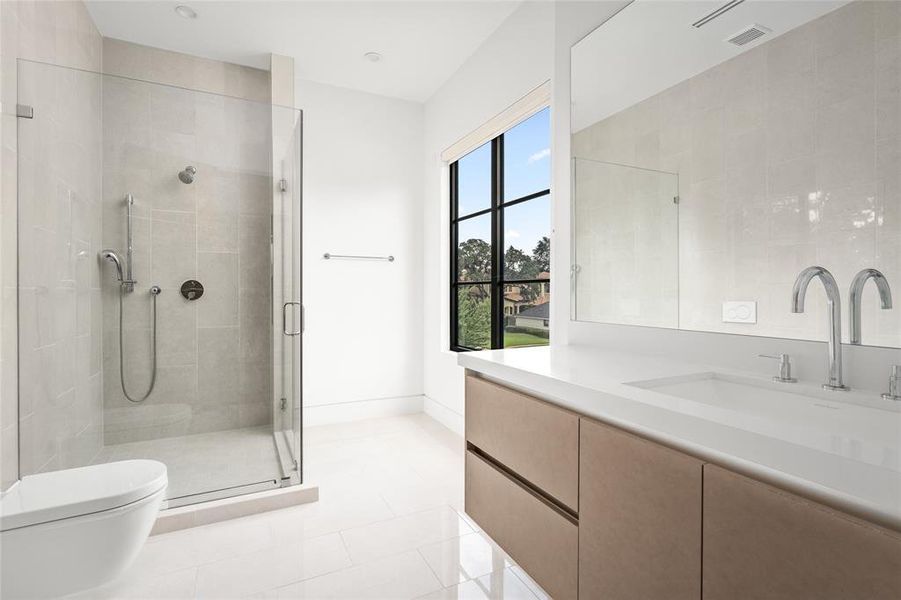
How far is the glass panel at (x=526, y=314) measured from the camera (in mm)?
2662

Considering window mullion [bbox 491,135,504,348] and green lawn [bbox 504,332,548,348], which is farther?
window mullion [bbox 491,135,504,348]

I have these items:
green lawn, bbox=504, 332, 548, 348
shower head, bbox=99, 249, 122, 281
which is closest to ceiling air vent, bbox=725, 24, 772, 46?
green lawn, bbox=504, 332, 548, 348

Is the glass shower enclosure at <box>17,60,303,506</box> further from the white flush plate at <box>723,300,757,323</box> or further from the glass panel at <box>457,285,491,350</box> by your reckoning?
the white flush plate at <box>723,300,757,323</box>

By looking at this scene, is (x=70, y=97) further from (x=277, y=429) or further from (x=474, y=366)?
(x=474, y=366)

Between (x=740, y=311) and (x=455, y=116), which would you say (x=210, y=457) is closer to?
(x=740, y=311)

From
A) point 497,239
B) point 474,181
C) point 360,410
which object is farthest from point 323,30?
point 360,410

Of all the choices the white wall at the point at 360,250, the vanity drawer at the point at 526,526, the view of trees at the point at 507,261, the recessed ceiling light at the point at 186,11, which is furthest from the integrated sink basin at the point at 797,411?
the recessed ceiling light at the point at 186,11

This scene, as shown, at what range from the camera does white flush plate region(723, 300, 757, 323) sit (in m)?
1.23

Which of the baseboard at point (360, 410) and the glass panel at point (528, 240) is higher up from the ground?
the glass panel at point (528, 240)

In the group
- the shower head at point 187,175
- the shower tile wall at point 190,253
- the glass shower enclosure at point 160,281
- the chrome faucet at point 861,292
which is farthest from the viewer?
the shower head at point 187,175

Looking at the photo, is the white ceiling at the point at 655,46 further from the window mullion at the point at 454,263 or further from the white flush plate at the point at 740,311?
the window mullion at the point at 454,263

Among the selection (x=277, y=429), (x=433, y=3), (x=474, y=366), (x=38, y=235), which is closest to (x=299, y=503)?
(x=277, y=429)

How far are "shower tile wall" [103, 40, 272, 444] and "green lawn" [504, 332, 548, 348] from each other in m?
1.52

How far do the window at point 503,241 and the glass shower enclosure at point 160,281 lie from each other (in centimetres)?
134
